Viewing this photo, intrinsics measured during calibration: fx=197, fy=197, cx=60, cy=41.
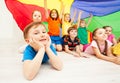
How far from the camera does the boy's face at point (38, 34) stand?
1.15m

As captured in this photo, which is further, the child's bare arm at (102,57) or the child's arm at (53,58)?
the child's bare arm at (102,57)

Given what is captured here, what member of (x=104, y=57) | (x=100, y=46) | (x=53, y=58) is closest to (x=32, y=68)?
(x=53, y=58)

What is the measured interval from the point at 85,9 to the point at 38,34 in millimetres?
1238

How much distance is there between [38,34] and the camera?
45.5 inches

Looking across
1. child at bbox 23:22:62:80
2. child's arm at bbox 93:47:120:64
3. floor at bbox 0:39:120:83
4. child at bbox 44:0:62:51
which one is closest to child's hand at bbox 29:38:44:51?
child at bbox 23:22:62:80

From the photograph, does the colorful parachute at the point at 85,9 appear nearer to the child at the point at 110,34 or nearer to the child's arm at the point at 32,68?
the child at the point at 110,34

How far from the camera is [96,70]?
1.22 meters

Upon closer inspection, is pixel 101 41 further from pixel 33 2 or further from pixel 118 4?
pixel 33 2

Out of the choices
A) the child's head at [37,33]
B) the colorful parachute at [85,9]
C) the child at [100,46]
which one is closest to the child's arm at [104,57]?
the child at [100,46]

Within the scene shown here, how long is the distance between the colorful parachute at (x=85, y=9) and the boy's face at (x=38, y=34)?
3.52 ft

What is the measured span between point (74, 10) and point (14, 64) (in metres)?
1.23

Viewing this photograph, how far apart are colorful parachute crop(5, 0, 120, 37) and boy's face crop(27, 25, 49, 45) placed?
1.07 metres

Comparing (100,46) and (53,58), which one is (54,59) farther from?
(100,46)

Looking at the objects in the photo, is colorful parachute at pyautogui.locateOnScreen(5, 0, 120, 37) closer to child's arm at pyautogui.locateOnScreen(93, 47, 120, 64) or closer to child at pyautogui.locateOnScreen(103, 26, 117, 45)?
child at pyautogui.locateOnScreen(103, 26, 117, 45)
